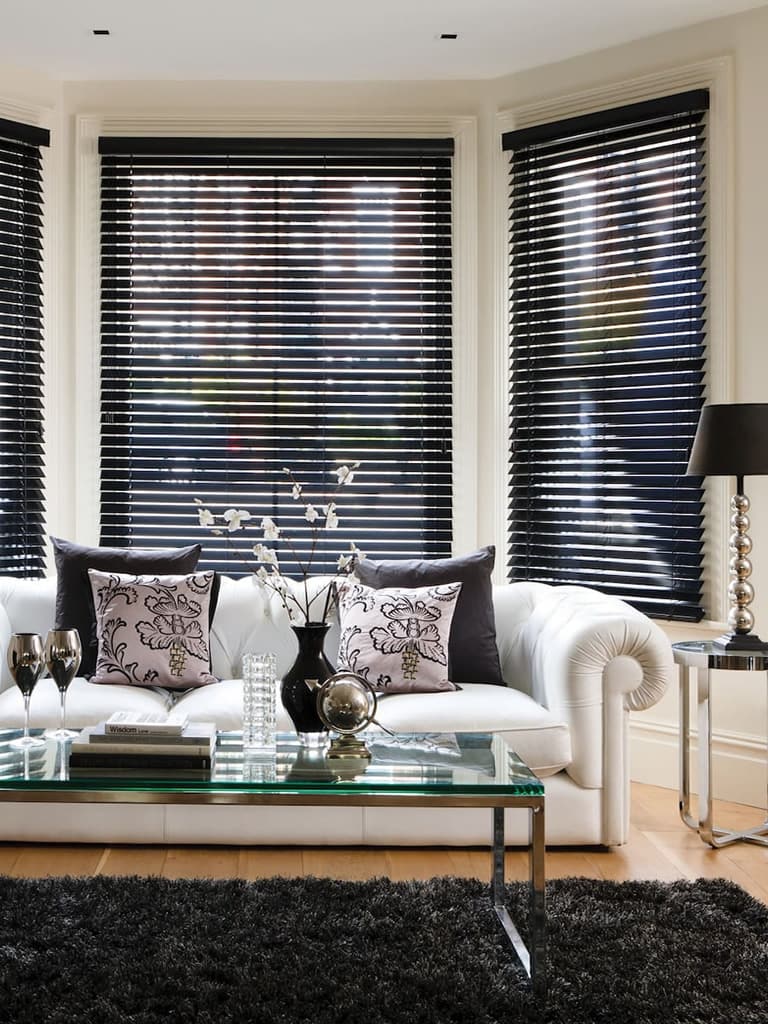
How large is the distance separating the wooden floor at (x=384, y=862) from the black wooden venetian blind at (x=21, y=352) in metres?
1.57

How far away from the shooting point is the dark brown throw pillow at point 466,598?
3.67 metres

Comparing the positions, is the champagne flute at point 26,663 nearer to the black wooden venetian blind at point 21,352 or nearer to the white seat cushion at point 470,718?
the white seat cushion at point 470,718

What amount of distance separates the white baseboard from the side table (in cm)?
33

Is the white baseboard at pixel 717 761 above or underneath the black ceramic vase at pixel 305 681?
underneath

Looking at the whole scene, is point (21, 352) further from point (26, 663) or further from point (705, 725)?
point (705, 725)

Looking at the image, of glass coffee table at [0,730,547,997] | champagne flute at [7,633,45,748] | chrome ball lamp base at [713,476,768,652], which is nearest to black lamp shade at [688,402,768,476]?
chrome ball lamp base at [713,476,768,652]

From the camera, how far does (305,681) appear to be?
2.77 meters

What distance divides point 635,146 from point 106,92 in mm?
2332

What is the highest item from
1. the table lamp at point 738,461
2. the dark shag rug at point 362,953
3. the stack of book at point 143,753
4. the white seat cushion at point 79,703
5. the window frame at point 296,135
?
the window frame at point 296,135

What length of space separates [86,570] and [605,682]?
1.92m

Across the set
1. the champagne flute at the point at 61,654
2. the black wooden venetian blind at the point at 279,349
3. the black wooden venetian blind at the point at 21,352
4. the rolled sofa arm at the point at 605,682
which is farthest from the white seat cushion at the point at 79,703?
the rolled sofa arm at the point at 605,682

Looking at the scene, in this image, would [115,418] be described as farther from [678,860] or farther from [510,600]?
[678,860]

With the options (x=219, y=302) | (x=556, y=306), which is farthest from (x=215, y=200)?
(x=556, y=306)

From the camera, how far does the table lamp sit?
3.24m
